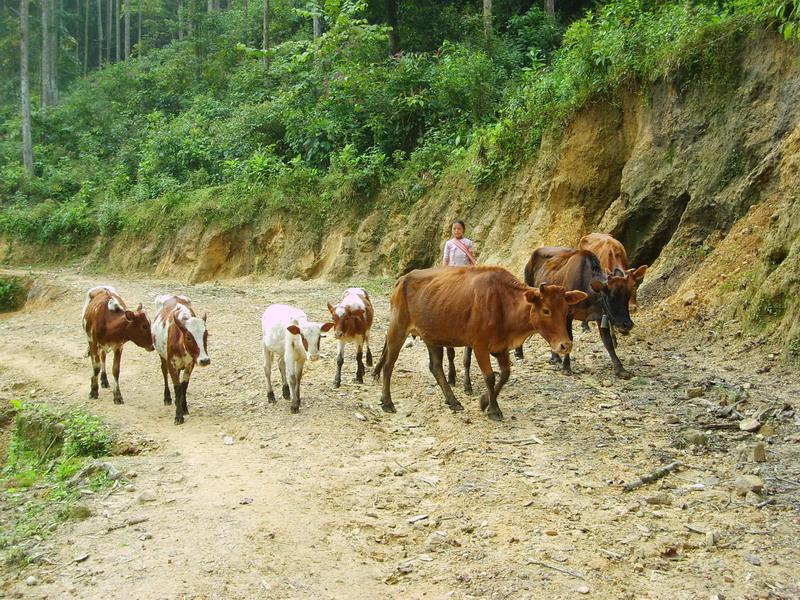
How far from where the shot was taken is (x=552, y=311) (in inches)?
352

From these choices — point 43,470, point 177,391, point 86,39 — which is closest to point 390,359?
point 177,391

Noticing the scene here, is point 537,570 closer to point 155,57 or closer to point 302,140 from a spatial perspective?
point 302,140

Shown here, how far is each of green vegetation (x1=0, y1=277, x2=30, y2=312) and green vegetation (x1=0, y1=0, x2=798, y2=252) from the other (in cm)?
507

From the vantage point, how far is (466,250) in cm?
1285

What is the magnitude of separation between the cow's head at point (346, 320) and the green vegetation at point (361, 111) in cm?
852

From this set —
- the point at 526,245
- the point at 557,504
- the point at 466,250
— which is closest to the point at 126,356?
the point at 466,250

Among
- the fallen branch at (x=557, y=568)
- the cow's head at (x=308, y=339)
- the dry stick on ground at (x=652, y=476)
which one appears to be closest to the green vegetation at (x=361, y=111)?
the cow's head at (x=308, y=339)

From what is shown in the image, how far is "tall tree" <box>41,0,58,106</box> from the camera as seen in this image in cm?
4519

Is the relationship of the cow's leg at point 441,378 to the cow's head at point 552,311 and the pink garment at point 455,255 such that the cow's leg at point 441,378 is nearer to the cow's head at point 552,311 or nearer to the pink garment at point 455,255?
the cow's head at point 552,311

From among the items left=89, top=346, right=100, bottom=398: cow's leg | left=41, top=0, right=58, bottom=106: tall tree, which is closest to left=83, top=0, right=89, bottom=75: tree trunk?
left=41, top=0, right=58, bottom=106: tall tree

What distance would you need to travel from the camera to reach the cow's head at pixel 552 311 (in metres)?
8.88

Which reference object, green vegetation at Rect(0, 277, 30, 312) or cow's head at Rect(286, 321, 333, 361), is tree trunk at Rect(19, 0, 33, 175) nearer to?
green vegetation at Rect(0, 277, 30, 312)

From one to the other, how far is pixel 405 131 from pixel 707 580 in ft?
69.8

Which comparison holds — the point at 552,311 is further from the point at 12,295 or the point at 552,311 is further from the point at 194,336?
the point at 12,295
